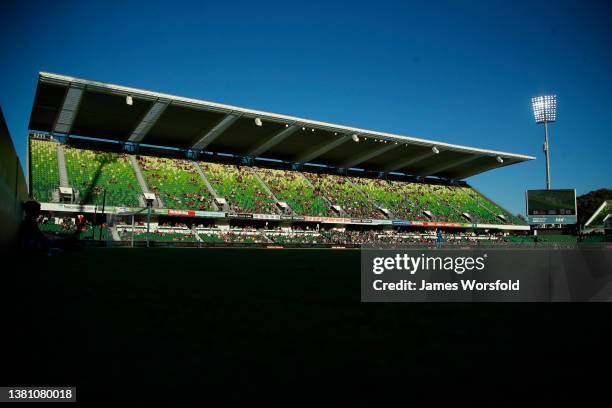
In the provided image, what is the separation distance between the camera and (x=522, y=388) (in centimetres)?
145

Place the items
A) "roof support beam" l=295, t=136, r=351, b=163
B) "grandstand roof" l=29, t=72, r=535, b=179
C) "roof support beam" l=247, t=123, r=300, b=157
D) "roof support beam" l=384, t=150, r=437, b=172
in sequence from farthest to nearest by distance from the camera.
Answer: "roof support beam" l=384, t=150, r=437, b=172
"roof support beam" l=295, t=136, r=351, b=163
"roof support beam" l=247, t=123, r=300, b=157
"grandstand roof" l=29, t=72, r=535, b=179

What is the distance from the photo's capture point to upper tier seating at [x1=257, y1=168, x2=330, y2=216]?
42031 millimetres

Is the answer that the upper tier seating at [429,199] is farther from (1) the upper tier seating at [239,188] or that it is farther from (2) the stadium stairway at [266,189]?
(1) the upper tier seating at [239,188]

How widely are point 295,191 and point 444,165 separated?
21.5m

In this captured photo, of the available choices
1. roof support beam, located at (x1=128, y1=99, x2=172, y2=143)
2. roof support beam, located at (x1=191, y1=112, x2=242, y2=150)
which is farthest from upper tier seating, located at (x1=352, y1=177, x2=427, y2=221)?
roof support beam, located at (x1=128, y1=99, x2=172, y2=143)

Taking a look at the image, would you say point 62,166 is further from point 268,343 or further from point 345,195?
point 268,343

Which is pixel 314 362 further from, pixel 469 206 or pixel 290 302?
pixel 469 206

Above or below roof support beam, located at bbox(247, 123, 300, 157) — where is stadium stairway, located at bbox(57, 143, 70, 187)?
below

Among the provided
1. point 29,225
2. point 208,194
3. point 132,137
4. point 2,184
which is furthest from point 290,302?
point 132,137

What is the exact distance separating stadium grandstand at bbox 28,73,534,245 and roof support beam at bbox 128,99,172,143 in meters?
0.11

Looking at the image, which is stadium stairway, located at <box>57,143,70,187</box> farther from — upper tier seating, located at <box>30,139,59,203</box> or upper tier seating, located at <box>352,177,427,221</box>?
upper tier seating, located at <box>352,177,427,221</box>

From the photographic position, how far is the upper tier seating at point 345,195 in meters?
44.8

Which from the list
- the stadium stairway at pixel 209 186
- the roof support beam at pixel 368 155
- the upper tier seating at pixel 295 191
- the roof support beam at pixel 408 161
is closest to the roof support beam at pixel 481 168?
the roof support beam at pixel 408 161

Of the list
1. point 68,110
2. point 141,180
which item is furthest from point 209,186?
point 68,110
